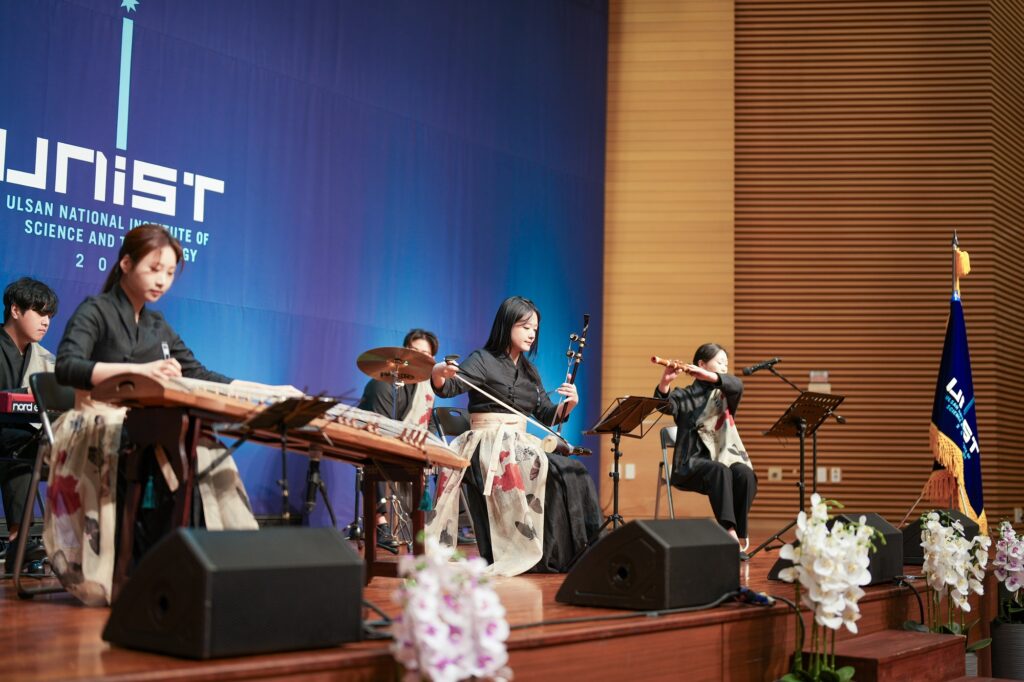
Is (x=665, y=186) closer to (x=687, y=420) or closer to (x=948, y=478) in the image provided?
(x=948, y=478)

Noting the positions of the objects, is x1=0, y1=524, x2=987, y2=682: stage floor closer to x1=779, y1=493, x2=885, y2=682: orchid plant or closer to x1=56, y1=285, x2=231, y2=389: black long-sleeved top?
x1=779, y1=493, x2=885, y2=682: orchid plant

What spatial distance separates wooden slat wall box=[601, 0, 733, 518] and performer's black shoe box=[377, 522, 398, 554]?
2304 mm

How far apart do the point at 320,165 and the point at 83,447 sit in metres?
3.53

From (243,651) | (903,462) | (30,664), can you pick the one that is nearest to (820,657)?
(243,651)

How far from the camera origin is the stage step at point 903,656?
3203 millimetres

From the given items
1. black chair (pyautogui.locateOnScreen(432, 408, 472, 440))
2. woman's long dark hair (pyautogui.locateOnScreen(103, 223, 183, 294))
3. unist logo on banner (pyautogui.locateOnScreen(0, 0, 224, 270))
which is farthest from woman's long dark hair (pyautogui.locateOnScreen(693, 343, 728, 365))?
woman's long dark hair (pyautogui.locateOnScreen(103, 223, 183, 294))

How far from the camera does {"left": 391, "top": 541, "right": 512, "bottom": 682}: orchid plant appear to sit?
1877mm

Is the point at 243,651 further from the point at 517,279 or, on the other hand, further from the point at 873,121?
the point at 873,121

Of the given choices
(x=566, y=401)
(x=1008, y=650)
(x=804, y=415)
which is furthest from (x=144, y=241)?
(x=1008, y=650)

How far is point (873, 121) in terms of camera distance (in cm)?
830

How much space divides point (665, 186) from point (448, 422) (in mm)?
3007

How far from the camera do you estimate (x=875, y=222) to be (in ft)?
27.0

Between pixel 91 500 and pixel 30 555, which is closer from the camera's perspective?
pixel 91 500

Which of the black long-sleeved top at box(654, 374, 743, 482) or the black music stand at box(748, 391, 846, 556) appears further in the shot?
the black long-sleeved top at box(654, 374, 743, 482)
